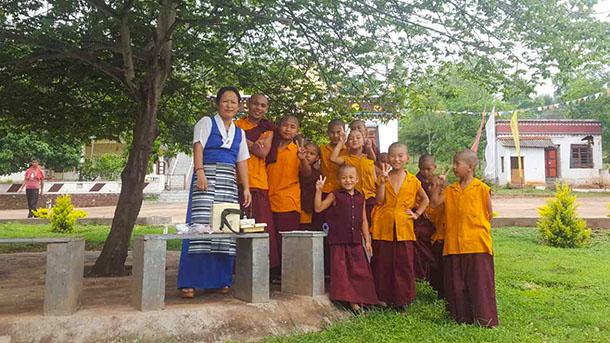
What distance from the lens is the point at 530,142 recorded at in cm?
3359

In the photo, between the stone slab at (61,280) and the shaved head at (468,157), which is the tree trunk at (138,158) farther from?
the shaved head at (468,157)

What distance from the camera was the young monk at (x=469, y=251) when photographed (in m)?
4.29

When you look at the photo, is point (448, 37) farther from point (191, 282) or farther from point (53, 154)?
point (53, 154)

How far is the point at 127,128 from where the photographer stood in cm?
954

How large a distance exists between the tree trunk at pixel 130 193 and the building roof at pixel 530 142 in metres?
31.6

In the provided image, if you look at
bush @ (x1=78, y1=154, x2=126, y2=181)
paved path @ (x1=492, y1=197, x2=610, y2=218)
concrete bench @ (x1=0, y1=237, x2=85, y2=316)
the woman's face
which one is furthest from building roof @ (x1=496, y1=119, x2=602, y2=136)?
concrete bench @ (x1=0, y1=237, x2=85, y2=316)

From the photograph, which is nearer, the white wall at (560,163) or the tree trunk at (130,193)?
the tree trunk at (130,193)

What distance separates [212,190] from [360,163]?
1.60 meters

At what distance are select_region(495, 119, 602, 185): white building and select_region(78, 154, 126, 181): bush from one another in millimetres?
25176

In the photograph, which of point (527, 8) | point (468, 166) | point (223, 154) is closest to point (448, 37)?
point (527, 8)

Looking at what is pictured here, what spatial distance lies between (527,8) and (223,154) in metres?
3.83

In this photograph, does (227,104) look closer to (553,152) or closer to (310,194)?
(310,194)

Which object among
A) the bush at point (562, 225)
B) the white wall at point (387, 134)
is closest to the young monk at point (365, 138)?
the bush at point (562, 225)

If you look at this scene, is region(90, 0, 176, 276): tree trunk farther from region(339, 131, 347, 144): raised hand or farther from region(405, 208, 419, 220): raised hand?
region(405, 208, 419, 220): raised hand
